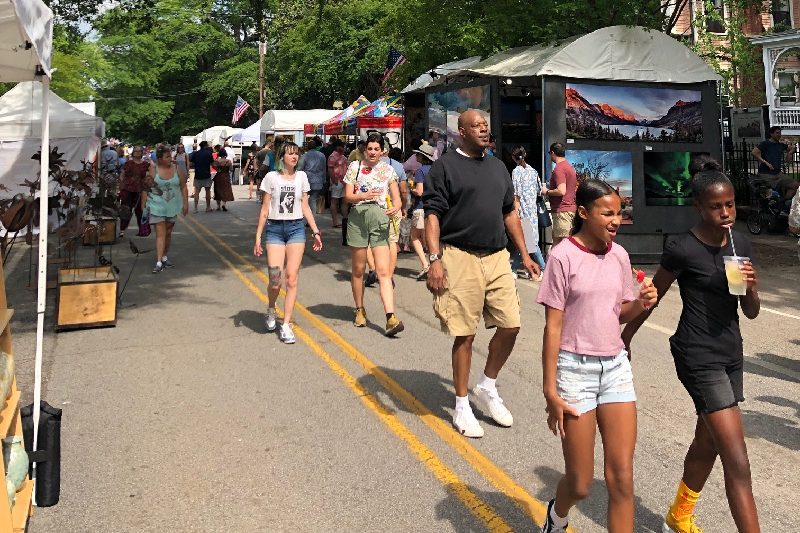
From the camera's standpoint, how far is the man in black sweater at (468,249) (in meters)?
5.05

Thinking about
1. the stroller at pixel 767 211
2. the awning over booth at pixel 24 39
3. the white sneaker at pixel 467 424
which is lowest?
the white sneaker at pixel 467 424

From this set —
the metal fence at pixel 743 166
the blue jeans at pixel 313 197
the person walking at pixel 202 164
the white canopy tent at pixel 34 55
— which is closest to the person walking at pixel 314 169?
the blue jeans at pixel 313 197

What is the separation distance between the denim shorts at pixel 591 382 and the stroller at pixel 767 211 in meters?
12.8

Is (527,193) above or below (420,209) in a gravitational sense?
above

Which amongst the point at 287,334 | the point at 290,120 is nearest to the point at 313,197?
the point at 287,334

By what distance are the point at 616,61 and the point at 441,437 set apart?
9422mm

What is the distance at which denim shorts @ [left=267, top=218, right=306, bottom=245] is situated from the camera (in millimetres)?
7824

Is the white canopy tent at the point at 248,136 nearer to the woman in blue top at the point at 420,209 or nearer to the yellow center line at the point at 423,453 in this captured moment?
the woman in blue top at the point at 420,209

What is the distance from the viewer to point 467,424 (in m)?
5.18

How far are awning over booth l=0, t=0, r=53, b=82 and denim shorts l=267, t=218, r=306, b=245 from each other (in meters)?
3.63

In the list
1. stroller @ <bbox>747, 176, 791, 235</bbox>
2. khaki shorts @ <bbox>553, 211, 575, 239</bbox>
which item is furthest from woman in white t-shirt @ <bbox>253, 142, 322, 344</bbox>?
stroller @ <bbox>747, 176, 791, 235</bbox>

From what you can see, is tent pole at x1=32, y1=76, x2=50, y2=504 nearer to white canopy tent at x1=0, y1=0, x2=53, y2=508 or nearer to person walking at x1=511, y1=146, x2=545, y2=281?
white canopy tent at x1=0, y1=0, x2=53, y2=508

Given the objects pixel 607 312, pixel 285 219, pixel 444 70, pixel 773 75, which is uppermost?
pixel 773 75

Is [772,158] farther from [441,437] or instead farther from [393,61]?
[441,437]
